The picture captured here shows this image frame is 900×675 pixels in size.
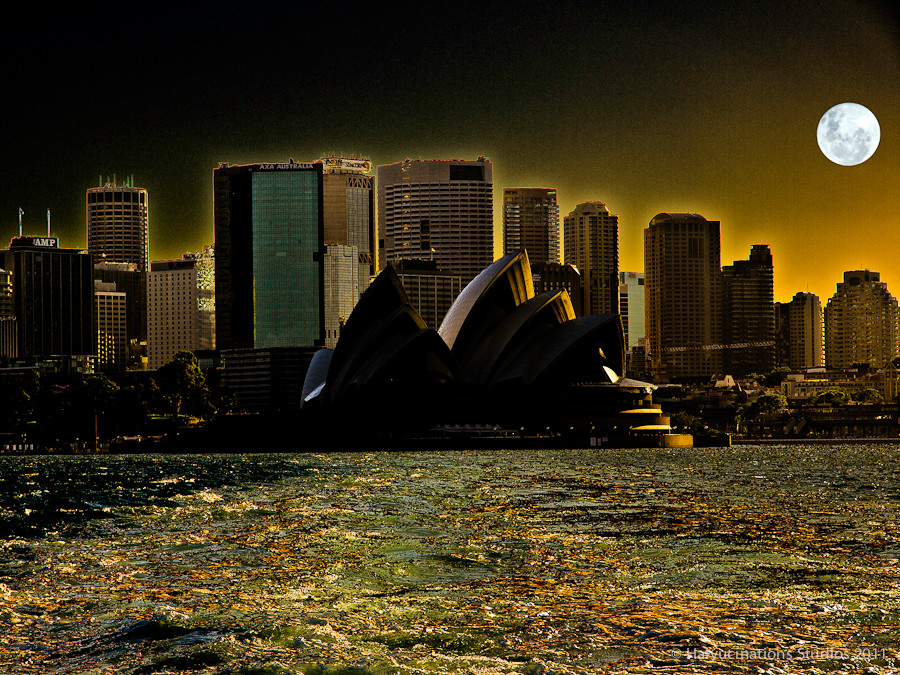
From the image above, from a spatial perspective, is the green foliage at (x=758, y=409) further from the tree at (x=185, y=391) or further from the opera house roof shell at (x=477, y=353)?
Result: the tree at (x=185, y=391)

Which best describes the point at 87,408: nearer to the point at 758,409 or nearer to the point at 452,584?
the point at 758,409

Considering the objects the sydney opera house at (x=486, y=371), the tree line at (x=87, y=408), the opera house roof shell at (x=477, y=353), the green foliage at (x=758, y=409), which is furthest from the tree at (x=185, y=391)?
the green foliage at (x=758, y=409)

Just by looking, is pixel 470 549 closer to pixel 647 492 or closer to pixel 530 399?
pixel 647 492

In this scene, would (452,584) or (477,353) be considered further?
(477,353)

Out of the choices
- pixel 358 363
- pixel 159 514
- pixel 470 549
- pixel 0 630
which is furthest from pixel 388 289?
pixel 0 630

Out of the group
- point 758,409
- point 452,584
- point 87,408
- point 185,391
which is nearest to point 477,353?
point 87,408

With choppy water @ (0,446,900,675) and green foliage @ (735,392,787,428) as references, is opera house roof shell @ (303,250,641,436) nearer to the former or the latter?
choppy water @ (0,446,900,675)

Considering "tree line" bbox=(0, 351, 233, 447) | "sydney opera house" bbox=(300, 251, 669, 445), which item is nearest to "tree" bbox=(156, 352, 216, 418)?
"tree line" bbox=(0, 351, 233, 447)
